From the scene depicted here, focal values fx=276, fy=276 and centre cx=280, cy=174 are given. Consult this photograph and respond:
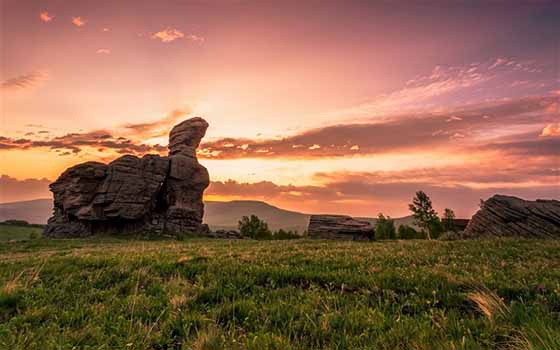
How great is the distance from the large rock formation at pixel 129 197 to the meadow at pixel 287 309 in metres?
63.4

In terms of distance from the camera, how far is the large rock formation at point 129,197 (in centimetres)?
6488

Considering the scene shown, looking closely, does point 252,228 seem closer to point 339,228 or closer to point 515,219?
point 339,228

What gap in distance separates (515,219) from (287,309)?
33414 millimetres

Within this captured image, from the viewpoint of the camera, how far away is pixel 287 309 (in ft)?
17.4

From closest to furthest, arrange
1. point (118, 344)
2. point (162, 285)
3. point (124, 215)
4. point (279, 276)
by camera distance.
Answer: point (118, 344)
point (162, 285)
point (279, 276)
point (124, 215)

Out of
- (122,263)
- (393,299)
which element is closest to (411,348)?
(393,299)

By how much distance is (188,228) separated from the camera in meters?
70.9

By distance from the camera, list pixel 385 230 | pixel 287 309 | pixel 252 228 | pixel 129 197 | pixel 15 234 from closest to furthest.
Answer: pixel 287 309, pixel 129 197, pixel 15 234, pixel 385 230, pixel 252 228

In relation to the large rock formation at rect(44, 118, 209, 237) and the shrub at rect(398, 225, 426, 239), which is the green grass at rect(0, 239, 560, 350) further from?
the shrub at rect(398, 225, 426, 239)

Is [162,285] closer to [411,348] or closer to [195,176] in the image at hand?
[411,348]

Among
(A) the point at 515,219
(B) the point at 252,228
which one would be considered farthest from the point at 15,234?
(A) the point at 515,219

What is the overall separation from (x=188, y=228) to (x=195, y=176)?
47.0 ft

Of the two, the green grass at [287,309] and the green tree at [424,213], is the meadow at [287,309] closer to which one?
the green grass at [287,309]

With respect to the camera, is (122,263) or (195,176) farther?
(195,176)
